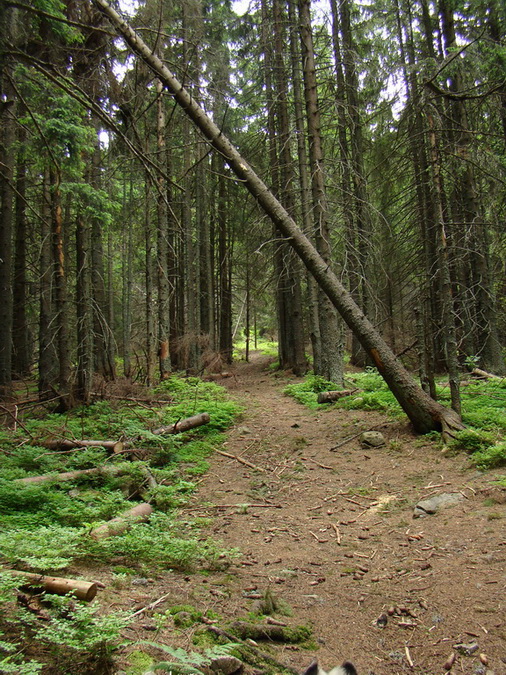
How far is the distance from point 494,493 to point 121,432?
5700mm

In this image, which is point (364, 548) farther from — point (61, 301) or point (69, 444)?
point (61, 301)

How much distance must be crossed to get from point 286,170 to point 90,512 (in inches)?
511

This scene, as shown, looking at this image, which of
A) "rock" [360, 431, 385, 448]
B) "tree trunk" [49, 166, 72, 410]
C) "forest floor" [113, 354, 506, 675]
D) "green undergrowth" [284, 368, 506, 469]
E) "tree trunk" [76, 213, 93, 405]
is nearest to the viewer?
"forest floor" [113, 354, 506, 675]

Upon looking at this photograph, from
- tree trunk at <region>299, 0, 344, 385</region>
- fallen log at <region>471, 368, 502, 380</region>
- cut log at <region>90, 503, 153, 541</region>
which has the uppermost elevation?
tree trunk at <region>299, 0, 344, 385</region>

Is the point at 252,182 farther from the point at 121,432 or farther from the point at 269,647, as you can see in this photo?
the point at 269,647

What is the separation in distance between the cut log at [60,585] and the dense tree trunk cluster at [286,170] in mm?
3967

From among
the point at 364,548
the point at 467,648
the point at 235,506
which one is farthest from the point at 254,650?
the point at 235,506

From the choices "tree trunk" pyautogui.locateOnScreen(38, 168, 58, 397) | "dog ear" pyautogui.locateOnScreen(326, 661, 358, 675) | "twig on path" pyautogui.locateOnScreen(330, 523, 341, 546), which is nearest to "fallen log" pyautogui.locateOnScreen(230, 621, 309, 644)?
"dog ear" pyautogui.locateOnScreen(326, 661, 358, 675)

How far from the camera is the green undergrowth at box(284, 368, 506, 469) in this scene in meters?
5.59

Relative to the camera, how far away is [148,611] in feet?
8.30

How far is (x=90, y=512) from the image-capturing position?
4.05m

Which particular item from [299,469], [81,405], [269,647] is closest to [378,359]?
[299,469]

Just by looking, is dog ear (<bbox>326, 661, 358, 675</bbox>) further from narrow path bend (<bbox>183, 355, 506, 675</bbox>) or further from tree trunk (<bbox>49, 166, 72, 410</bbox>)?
tree trunk (<bbox>49, 166, 72, 410</bbox>)

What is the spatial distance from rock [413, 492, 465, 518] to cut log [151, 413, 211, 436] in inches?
175
